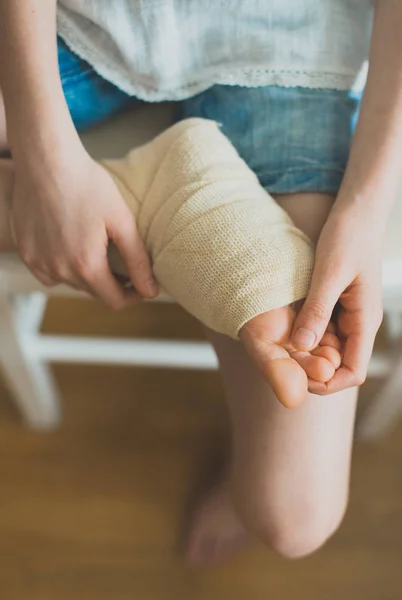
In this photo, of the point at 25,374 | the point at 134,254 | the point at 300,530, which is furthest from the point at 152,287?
the point at 25,374

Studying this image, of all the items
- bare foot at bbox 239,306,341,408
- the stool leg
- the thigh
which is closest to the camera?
bare foot at bbox 239,306,341,408

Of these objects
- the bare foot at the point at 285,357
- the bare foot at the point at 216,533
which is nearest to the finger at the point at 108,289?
the bare foot at the point at 285,357

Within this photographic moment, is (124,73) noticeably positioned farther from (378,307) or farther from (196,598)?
(196,598)

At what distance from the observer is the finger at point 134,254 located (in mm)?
440

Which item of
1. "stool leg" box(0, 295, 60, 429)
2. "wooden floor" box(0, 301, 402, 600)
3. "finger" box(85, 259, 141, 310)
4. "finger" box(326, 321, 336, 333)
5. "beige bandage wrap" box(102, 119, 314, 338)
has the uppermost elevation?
"beige bandage wrap" box(102, 119, 314, 338)

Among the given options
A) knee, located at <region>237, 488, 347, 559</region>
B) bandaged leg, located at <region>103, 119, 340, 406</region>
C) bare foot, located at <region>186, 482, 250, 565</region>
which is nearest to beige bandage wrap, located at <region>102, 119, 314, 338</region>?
bandaged leg, located at <region>103, 119, 340, 406</region>

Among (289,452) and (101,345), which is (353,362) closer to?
(289,452)

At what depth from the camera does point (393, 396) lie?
0.72 m

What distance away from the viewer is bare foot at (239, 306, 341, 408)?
345mm

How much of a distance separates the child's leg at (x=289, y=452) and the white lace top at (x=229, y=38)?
0.11 meters

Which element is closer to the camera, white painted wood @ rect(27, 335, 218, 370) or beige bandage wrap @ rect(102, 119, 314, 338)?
beige bandage wrap @ rect(102, 119, 314, 338)

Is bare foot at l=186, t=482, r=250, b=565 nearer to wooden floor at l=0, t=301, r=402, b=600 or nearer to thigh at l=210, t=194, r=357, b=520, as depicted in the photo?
wooden floor at l=0, t=301, r=402, b=600

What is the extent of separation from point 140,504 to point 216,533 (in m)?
0.13

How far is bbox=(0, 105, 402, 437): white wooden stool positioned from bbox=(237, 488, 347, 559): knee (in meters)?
0.18
